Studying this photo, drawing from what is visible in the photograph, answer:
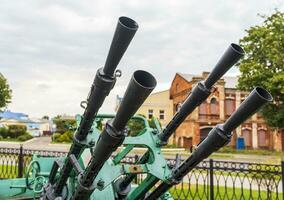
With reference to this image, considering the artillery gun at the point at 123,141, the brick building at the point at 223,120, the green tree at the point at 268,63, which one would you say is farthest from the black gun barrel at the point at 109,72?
the brick building at the point at 223,120

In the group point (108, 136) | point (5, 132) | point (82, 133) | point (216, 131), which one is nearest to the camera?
point (108, 136)

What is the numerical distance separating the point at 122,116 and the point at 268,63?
21.8 m

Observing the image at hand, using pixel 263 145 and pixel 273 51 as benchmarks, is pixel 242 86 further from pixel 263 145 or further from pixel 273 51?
pixel 263 145

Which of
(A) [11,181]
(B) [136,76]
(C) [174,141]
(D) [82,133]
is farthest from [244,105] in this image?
(C) [174,141]

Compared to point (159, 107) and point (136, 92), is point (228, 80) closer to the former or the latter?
point (159, 107)

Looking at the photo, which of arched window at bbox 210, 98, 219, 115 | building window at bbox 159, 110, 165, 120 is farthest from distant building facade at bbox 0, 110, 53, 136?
arched window at bbox 210, 98, 219, 115

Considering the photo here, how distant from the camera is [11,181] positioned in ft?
17.8

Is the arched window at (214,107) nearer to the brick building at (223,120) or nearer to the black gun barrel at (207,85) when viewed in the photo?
the brick building at (223,120)

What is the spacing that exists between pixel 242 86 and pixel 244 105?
21.1m

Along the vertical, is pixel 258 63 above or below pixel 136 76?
above

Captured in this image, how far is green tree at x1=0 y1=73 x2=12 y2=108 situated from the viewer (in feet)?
115

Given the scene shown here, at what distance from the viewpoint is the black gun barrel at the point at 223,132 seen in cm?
238

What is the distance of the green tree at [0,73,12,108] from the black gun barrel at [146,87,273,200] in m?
33.9

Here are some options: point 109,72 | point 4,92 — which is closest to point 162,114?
point 4,92
